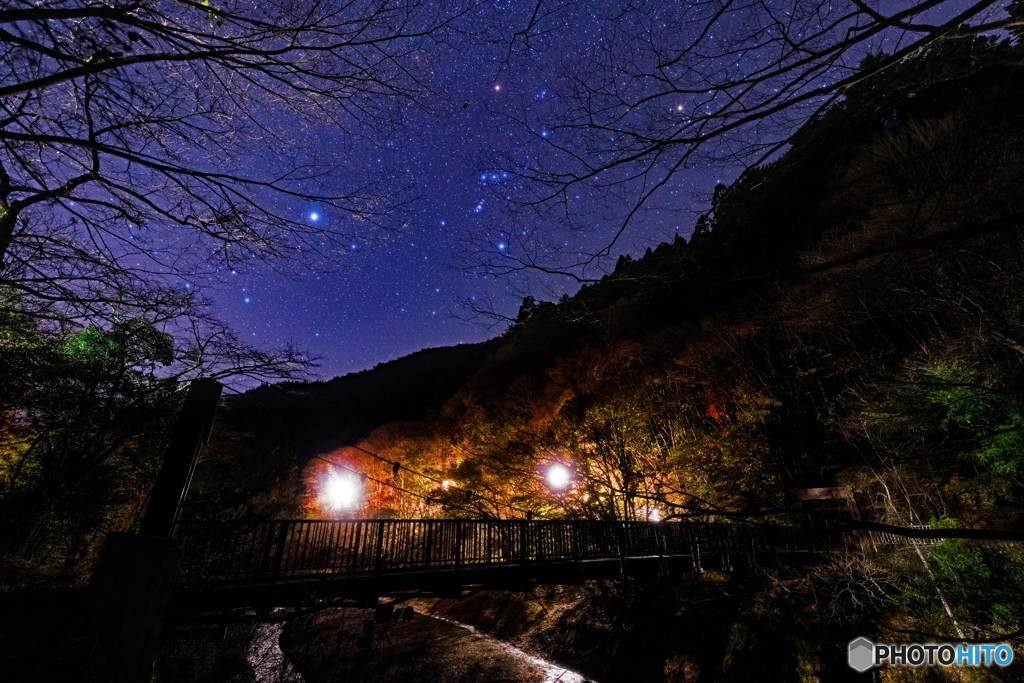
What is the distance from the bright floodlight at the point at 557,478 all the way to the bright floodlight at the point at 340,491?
19661 mm

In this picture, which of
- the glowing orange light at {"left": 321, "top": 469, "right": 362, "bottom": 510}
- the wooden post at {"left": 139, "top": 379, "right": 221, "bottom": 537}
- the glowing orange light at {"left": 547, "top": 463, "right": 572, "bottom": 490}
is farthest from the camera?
the glowing orange light at {"left": 321, "top": 469, "right": 362, "bottom": 510}

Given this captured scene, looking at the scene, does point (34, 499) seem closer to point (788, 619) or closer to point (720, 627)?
point (720, 627)

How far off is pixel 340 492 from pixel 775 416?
93.9 feet

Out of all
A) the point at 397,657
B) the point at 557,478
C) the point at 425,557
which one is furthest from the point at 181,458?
the point at 557,478

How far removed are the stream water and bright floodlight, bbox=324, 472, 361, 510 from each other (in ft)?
44.0

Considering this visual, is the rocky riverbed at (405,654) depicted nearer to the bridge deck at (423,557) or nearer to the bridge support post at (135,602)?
the bridge deck at (423,557)

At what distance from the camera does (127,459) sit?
14.0 m

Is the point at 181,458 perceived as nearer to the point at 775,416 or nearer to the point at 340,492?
the point at 775,416

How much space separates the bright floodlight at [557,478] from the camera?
48.8 feet

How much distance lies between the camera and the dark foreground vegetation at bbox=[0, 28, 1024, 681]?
22.2ft

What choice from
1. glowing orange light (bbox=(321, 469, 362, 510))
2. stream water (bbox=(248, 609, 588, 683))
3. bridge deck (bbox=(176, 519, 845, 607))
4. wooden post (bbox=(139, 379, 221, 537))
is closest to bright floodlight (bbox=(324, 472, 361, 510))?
glowing orange light (bbox=(321, 469, 362, 510))

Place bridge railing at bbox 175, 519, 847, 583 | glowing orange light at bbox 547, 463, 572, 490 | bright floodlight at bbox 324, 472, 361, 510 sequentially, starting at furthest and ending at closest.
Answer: bright floodlight at bbox 324, 472, 361, 510, glowing orange light at bbox 547, 463, 572, 490, bridge railing at bbox 175, 519, 847, 583

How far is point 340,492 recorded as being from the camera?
2895 cm

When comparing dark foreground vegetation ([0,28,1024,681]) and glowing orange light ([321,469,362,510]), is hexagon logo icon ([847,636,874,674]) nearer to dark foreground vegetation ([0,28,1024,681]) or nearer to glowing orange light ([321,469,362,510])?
dark foreground vegetation ([0,28,1024,681])
